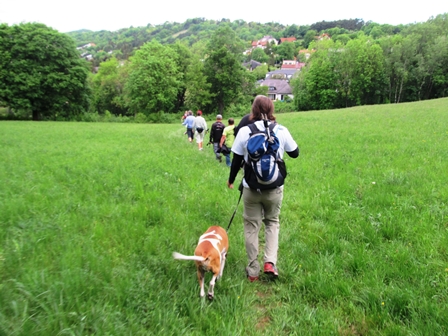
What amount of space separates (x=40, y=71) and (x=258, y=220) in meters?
44.9

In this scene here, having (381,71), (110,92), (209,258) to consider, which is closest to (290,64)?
(381,71)

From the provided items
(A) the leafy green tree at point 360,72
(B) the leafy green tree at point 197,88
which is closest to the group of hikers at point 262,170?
(B) the leafy green tree at point 197,88

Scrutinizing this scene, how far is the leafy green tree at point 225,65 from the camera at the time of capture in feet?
153

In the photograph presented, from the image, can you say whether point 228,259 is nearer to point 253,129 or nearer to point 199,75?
point 253,129

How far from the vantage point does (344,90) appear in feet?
193

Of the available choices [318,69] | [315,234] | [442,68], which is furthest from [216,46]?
[315,234]

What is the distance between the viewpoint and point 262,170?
306 cm

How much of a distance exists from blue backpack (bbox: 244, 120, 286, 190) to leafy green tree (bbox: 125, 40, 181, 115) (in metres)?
44.7

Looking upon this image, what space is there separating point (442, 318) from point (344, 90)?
63251 millimetres

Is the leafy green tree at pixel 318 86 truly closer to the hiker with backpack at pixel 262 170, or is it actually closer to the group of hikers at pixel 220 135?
the group of hikers at pixel 220 135

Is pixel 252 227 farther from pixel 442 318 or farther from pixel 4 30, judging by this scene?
pixel 4 30

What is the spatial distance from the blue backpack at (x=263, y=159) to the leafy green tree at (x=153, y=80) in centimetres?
4473

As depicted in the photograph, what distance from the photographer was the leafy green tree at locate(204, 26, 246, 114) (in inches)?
1833

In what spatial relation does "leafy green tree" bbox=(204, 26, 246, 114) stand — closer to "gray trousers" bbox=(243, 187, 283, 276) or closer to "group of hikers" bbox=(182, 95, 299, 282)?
"group of hikers" bbox=(182, 95, 299, 282)
